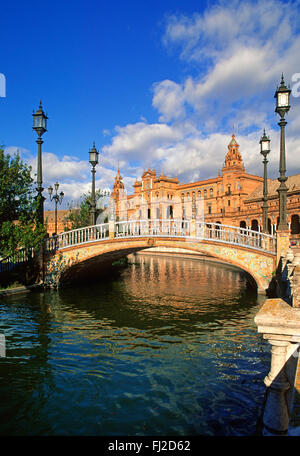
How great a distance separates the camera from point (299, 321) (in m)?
3.14

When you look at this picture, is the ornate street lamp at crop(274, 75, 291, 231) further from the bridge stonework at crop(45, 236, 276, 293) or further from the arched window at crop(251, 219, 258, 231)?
the arched window at crop(251, 219, 258, 231)

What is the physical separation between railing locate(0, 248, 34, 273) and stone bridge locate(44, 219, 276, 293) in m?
0.97

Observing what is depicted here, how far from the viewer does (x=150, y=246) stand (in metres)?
16.2

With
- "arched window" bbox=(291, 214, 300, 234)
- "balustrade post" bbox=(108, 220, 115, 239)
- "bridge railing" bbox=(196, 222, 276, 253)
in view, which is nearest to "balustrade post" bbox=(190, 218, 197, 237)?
"bridge railing" bbox=(196, 222, 276, 253)

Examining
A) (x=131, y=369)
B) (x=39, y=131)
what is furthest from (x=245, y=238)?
(x=39, y=131)

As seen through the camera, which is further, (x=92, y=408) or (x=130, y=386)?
(x=130, y=386)

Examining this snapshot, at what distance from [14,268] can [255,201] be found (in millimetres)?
48404

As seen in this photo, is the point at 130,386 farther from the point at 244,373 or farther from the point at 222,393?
the point at 244,373

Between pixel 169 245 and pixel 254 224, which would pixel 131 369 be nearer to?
pixel 169 245

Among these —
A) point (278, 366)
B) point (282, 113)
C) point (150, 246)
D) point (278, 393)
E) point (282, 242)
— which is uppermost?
point (282, 113)

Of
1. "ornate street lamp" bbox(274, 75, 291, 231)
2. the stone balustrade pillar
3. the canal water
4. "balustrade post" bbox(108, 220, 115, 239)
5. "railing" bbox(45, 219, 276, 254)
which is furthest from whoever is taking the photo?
"balustrade post" bbox(108, 220, 115, 239)

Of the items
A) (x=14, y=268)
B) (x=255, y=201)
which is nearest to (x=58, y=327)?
(x=14, y=268)

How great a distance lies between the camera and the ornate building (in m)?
48.8

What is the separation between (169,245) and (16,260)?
8028 mm
